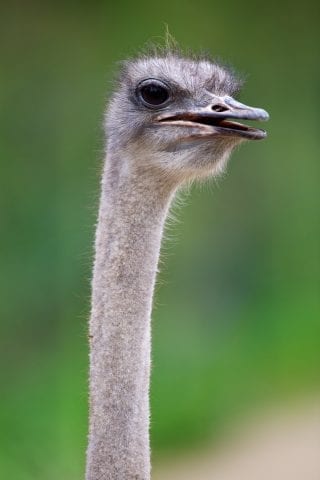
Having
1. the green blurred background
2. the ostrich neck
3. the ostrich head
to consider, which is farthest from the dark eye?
the green blurred background

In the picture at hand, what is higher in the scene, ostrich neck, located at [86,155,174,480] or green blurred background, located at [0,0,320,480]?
green blurred background, located at [0,0,320,480]

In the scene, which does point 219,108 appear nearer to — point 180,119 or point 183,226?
point 180,119

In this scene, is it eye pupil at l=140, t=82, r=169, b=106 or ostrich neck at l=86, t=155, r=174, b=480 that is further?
eye pupil at l=140, t=82, r=169, b=106

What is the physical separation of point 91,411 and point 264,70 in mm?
3814

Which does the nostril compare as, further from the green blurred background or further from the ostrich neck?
the green blurred background

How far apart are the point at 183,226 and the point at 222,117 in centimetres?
334

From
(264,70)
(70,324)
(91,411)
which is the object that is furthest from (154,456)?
(91,411)

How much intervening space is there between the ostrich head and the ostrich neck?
0.04m

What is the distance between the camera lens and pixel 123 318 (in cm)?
195

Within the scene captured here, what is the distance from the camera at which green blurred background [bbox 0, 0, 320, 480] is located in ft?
16.3

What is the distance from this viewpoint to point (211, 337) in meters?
5.29

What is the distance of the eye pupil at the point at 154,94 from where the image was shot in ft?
6.66

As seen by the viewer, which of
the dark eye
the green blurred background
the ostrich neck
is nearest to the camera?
the ostrich neck

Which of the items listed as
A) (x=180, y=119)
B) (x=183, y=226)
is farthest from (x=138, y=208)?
(x=183, y=226)
